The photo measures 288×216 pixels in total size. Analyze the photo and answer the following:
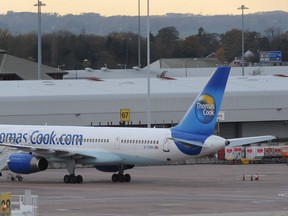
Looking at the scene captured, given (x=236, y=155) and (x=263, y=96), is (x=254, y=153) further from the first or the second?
(x=263, y=96)

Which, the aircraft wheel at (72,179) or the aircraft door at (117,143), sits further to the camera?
the aircraft wheel at (72,179)

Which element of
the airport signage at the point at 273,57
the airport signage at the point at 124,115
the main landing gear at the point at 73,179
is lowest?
the main landing gear at the point at 73,179

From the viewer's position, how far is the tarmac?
1636 inches

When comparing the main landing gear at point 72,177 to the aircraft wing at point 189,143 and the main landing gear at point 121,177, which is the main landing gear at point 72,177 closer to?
the main landing gear at point 121,177

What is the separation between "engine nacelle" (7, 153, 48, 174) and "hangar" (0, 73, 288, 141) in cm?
2507

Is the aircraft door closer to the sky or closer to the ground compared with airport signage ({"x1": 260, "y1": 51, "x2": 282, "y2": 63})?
closer to the ground

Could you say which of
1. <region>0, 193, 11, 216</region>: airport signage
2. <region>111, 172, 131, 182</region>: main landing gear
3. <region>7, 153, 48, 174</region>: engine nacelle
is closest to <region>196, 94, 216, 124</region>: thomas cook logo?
<region>111, 172, 131, 182</region>: main landing gear

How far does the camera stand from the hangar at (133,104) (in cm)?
8425

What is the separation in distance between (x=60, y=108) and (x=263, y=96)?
17590 mm

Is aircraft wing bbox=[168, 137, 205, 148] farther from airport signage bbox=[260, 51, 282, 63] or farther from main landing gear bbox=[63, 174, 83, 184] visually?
airport signage bbox=[260, 51, 282, 63]

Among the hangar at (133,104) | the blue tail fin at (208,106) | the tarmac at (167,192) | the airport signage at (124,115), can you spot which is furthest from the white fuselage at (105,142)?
the hangar at (133,104)

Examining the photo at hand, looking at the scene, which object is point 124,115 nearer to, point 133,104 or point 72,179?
point 133,104

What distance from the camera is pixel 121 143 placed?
57.8 metres

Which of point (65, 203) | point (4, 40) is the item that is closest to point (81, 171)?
point (65, 203)
